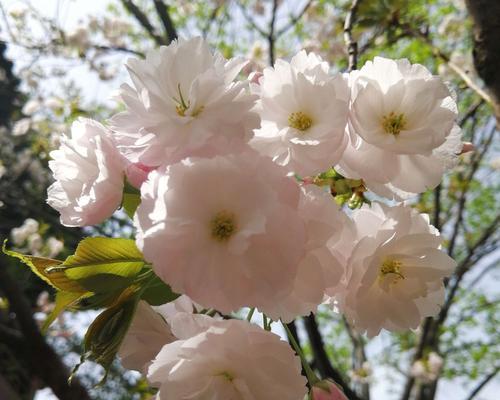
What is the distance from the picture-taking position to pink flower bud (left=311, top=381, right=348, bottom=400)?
661 millimetres

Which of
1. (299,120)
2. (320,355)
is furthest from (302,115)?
(320,355)

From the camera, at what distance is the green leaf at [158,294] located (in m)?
0.68

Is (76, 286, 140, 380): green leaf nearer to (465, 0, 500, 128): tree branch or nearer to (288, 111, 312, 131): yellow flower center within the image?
(288, 111, 312, 131): yellow flower center

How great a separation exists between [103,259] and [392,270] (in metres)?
0.38

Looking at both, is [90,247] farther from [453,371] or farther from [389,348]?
[453,371]

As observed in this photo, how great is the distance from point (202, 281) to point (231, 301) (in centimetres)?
4

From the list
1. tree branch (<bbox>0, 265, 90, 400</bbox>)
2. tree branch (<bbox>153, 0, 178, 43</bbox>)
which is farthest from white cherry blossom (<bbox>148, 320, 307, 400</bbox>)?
tree branch (<bbox>153, 0, 178, 43</bbox>)

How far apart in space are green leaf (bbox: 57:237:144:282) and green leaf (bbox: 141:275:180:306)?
5cm

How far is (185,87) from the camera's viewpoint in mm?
604

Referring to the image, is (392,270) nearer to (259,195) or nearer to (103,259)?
(259,195)

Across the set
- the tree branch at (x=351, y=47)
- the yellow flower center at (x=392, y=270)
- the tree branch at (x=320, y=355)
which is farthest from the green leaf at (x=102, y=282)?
the tree branch at (x=320, y=355)

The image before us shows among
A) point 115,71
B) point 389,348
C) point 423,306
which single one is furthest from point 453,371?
point 423,306

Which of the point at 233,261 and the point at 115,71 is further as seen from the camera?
the point at 115,71

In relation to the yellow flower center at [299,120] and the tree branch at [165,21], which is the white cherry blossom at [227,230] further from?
the tree branch at [165,21]
